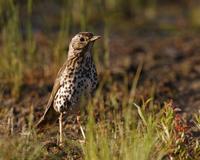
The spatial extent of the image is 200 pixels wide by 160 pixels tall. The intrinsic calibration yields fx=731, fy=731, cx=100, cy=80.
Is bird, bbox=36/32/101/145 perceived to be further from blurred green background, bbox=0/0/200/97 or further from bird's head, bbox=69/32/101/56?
blurred green background, bbox=0/0/200/97

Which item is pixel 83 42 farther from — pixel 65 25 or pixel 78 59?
pixel 65 25

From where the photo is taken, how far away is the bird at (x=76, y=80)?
690 centimetres

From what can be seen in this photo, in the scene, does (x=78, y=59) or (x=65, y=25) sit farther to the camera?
(x=65, y=25)

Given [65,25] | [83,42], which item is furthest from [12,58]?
[65,25]

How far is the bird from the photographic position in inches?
272

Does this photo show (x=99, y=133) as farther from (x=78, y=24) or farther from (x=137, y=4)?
(x=137, y=4)

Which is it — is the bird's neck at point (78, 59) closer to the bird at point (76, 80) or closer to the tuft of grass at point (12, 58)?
the bird at point (76, 80)

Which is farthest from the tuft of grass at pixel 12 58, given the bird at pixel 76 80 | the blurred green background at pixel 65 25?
the bird at pixel 76 80

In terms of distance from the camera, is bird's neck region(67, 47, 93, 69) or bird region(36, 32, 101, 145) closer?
bird region(36, 32, 101, 145)

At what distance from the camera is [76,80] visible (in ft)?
22.7

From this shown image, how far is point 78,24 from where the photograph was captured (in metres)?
12.5

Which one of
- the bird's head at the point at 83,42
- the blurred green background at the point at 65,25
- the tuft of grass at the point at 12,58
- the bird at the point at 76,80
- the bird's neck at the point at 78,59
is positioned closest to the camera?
the bird at the point at 76,80

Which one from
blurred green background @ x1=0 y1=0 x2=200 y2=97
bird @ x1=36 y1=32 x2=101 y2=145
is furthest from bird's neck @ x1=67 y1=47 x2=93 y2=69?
blurred green background @ x1=0 y1=0 x2=200 y2=97

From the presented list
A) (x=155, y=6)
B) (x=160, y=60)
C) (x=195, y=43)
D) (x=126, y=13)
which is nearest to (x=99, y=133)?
(x=160, y=60)
